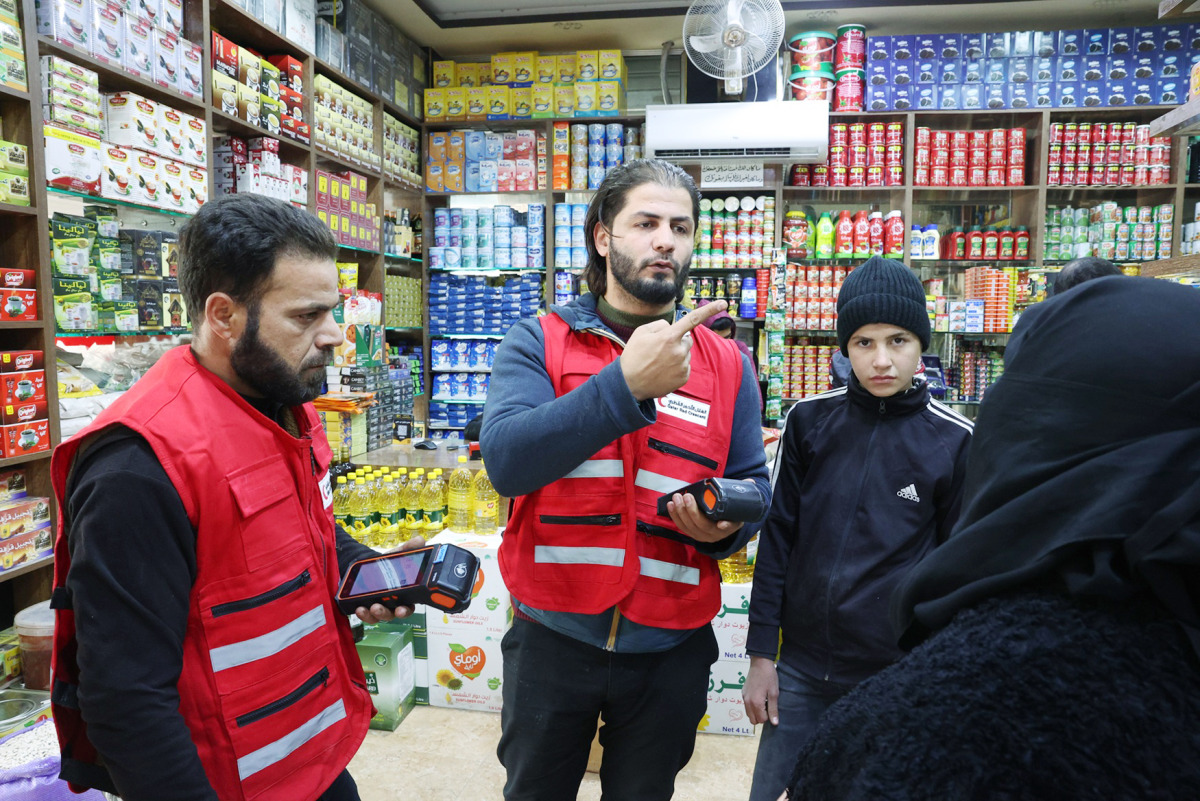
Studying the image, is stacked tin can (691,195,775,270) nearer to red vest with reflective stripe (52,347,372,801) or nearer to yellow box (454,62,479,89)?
yellow box (454,62,479,89)

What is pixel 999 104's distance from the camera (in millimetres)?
4703

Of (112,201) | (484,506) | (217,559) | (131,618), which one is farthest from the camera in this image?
(484,506)

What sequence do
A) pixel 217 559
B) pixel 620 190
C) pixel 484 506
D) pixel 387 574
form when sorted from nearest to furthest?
pixel 217 559 < pixel 387 574 < pixel 620 190 < pixel 484 506

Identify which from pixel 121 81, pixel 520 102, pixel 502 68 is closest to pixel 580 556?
pixel 121 81

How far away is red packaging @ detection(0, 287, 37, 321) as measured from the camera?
225cm

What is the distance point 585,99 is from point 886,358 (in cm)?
420

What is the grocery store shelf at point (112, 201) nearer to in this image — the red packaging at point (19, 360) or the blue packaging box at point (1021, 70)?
the red packaging at point (19, 360)

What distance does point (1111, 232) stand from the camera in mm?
4676

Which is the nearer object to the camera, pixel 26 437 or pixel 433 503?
pixel 26 437

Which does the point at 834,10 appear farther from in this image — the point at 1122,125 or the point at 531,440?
the point at 531,440

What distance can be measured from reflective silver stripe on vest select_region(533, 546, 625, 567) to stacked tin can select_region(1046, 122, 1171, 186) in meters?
4.81

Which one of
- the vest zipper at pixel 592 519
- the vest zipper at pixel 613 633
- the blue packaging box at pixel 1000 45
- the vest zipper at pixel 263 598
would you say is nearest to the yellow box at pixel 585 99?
the blue packaging box at pixel 1000 45

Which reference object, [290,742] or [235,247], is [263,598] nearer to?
[290,742]

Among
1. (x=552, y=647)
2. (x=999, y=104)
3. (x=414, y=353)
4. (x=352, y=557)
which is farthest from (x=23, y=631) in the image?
(x=999, y=104)
